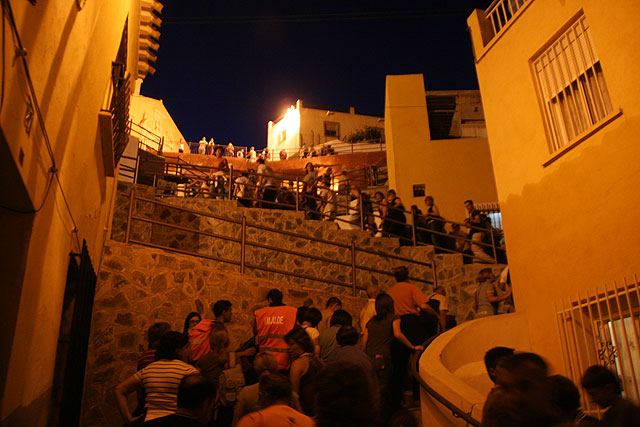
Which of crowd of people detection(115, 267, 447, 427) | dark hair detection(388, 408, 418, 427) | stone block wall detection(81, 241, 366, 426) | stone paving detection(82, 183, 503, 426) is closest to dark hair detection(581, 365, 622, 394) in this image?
dark hair detection(388, 408, 418, 427)

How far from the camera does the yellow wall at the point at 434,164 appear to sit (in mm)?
16375

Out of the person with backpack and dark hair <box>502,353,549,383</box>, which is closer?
dark hair <box>502,353,549,383</box>

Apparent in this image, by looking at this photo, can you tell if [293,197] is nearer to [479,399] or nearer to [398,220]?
[398,220]

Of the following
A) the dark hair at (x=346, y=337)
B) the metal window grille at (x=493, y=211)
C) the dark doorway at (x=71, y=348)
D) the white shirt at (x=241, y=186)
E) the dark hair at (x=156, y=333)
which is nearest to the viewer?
the dark hair at (x=156, y=333)

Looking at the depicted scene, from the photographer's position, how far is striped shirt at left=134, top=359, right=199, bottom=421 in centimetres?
395

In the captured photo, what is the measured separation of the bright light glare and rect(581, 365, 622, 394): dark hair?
36.4 metres

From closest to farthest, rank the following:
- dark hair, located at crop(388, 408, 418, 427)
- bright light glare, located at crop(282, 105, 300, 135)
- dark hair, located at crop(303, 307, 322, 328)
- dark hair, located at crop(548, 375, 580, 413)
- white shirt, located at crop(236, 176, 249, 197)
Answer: dark hair, located at crop(548, 375, 580, 413) → dark hair, located at crop(388, 408, 418, 427) → dark hair, located at crop(303, 307, 322, 328) → white shirt, located at crop(236, 176, 249, 197) → bright light glare, located at crop(282, 105, 300, 135)

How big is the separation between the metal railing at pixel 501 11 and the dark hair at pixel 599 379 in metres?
6.25

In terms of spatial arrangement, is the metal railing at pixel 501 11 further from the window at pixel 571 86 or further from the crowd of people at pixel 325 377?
the crowd of people at pixel 325 377

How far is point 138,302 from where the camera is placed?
7520 mm

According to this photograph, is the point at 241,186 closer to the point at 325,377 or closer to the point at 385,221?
the point at 385,221

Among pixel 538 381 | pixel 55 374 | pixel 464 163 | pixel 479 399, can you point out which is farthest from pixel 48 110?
pixel 464 163

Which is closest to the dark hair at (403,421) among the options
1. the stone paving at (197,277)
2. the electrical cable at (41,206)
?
the electrical cable at (41,206)

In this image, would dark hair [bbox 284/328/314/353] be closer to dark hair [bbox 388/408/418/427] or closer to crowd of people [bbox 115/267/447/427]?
crowd of people [bbox 115/267/447/427]
